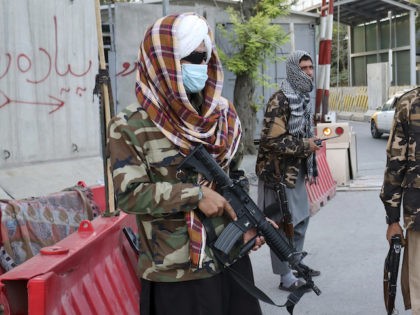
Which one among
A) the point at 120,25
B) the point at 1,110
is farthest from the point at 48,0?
the point at 120,25

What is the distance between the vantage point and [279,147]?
441 cm

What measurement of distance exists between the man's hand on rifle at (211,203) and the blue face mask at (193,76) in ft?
1.25

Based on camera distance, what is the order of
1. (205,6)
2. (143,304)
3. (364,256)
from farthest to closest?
(205,6) < (364,256) < (143,304)

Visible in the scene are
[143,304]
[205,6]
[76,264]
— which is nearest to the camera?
[143,304]

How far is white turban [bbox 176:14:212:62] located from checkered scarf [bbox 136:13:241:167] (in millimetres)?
17

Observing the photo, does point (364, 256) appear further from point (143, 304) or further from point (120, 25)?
point (120, 25)

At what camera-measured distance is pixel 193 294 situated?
7.28 ft

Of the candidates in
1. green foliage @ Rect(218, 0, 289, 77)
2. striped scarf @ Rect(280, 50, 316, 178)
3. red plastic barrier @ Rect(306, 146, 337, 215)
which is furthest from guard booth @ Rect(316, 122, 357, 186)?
striped scarf @ Rect(280, 50, 316, 178)

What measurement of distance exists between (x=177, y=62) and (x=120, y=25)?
1019 cm

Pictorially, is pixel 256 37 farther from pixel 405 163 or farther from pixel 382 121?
pixel 405 163

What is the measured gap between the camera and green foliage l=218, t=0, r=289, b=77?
37.3 feet

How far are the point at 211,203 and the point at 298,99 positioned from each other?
2506mm

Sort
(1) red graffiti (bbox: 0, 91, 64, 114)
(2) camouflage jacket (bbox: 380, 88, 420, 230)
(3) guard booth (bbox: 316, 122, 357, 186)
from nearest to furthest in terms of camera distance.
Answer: (2) camouflage jacket (bbox: 380, 88, 420, 230) → (1) red graffiti (bbox: 0, 91, 64, 114) → (3) guard booth (bbox: 316, 122, 357, 186)

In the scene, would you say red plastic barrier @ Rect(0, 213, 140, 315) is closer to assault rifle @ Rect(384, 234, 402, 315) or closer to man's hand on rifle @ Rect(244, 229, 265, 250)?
man's hand on rifle @ Rect(244, 229, 265, 250)
